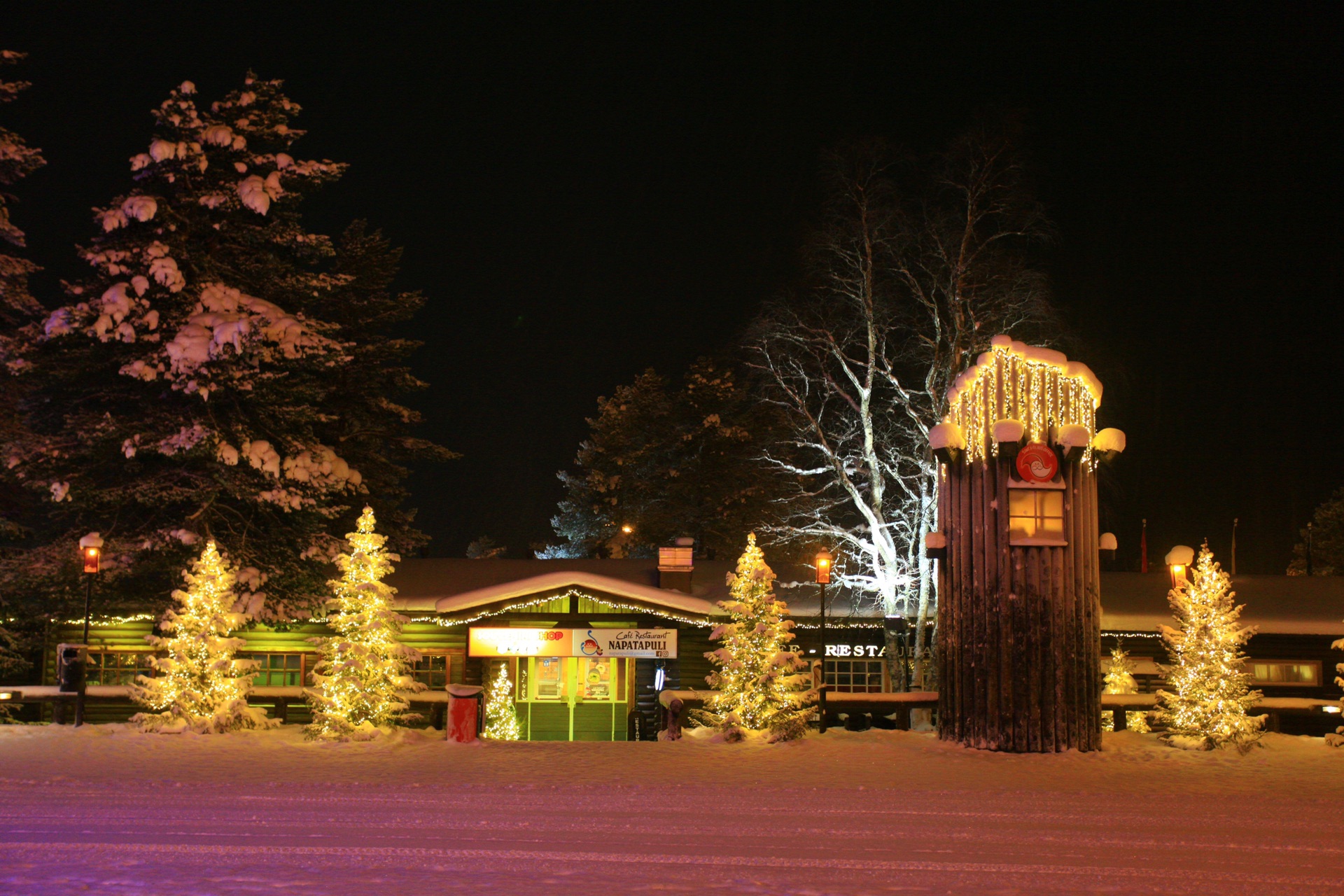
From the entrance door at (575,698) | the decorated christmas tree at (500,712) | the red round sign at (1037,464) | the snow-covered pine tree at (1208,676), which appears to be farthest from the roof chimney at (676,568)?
the snow-covered pine tree at (1208,676)

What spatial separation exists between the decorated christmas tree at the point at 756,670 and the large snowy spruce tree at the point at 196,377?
Answer: 794 centimetres

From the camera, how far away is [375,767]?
13992 millimetres

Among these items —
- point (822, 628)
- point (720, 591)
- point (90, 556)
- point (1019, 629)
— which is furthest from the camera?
point (720, 591)

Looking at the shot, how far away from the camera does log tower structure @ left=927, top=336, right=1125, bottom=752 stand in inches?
639

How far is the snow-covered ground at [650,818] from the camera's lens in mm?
8477

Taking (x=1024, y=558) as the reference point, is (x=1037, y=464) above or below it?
above

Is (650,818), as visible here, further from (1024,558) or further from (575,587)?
(575,587)

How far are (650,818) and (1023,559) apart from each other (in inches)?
322

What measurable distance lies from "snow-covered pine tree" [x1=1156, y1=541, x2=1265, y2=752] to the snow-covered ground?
55cm

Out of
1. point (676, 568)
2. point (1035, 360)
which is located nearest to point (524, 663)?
point (676, 568)

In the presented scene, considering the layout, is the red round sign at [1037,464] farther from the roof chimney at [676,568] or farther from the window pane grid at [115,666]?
the window pane grid at [115,666]

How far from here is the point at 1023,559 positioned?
1644 centimetres

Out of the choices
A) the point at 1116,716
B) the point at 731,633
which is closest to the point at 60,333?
the point at 731,633

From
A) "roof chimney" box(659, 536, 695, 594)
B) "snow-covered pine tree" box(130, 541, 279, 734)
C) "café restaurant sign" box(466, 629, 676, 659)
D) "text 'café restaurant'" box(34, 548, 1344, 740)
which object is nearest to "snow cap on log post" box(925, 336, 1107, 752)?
"text 'café restaurant'" box(34, 548, 1344, 740)
